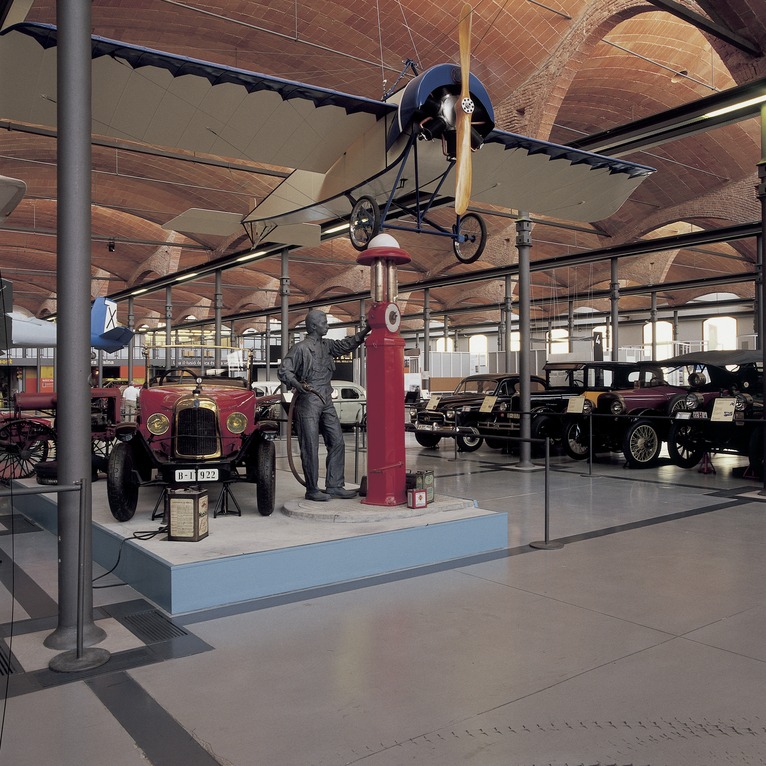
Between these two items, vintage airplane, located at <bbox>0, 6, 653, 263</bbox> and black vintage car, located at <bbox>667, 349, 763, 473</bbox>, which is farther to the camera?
black vintage car, located at <bbox>667, 349, 763, 473</bbox>

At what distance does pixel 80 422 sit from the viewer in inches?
155

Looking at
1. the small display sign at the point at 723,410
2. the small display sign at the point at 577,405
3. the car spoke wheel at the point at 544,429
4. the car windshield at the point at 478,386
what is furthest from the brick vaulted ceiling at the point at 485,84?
the car spoke wheel at the point at 544,429

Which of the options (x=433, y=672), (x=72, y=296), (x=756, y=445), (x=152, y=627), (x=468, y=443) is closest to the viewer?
(x=433, y=672)

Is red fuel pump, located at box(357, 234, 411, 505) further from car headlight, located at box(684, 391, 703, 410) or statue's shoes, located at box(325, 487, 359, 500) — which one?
car headlight, located at box(684, 391, 703, 410)

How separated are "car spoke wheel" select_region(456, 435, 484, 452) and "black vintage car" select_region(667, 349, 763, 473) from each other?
430cm

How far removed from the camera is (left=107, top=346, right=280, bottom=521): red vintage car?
6.01 metres

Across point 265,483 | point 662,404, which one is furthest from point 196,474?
point 662,404

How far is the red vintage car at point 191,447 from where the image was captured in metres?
6.01

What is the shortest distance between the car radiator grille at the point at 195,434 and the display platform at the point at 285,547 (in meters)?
0.65

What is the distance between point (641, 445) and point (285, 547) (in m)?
8.88

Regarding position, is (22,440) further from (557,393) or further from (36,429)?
(557,393)

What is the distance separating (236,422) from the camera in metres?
6.61

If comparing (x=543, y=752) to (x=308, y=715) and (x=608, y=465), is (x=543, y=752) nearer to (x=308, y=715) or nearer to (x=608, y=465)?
(x=308, y=715)

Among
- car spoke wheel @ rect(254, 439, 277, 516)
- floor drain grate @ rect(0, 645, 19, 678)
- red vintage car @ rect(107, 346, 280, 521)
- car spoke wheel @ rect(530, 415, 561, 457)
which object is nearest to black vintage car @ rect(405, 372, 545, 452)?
car spoke wheel @ rect(530, 415, 561, 457)
